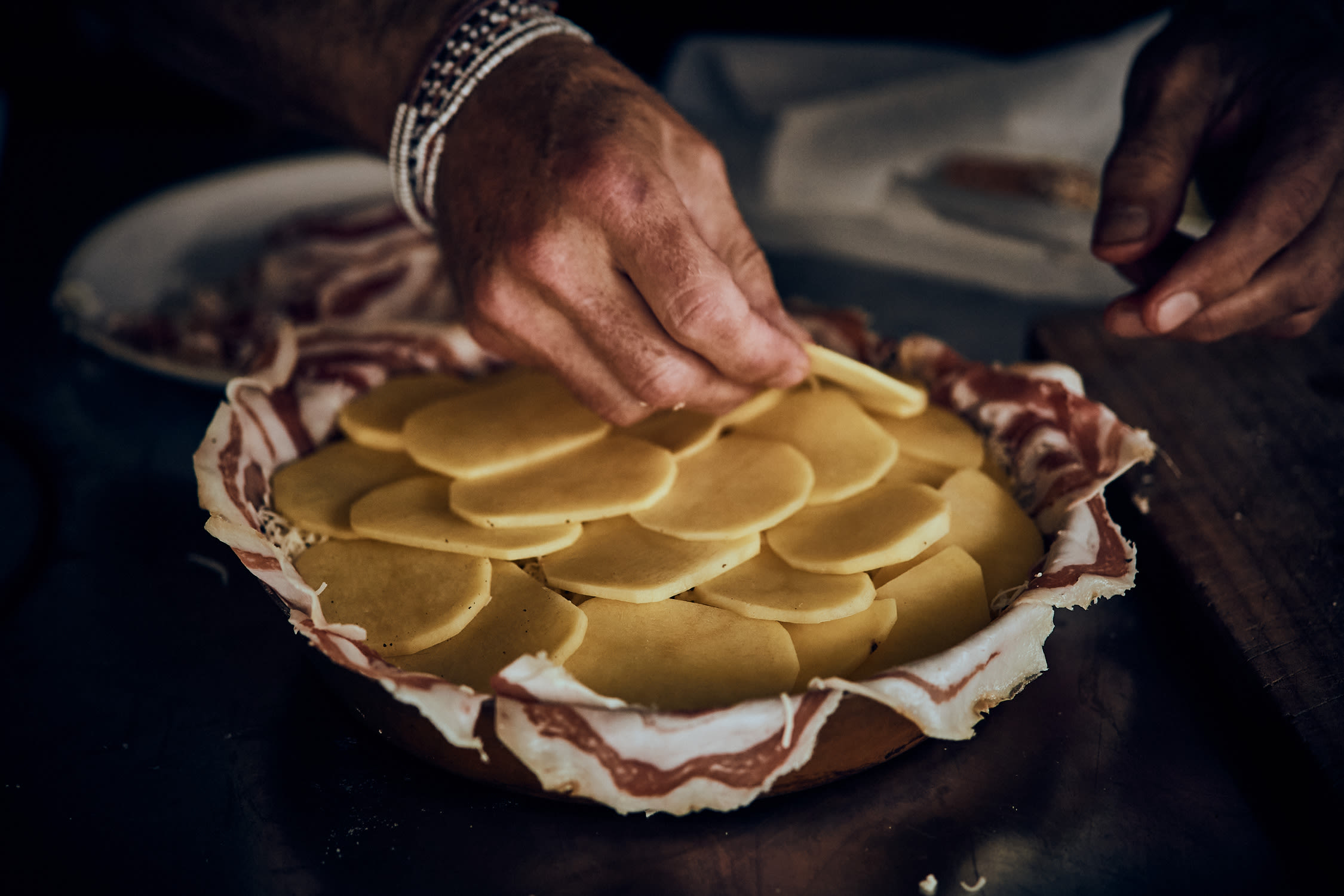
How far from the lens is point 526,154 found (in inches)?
47.8

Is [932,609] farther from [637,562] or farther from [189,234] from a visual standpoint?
[189,234]

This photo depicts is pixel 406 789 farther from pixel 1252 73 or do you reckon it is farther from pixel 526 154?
pixel 1252 73

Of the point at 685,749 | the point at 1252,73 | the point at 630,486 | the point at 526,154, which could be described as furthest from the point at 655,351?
the point at 1252,73

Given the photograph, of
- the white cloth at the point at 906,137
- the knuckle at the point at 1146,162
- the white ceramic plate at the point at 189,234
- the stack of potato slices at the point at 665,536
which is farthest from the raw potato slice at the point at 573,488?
the white cloth at the point at 906,137

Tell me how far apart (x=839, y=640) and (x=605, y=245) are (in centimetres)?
57

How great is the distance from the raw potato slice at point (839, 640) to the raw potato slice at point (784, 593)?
2 centimetres

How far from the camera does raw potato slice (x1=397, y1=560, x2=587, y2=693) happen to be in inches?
39.8

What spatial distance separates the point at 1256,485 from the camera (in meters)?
1.42

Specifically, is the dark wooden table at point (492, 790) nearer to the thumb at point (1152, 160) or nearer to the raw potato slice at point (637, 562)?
the raw potato slice at point (637, 562)

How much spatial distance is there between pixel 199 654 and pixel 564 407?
616 mm

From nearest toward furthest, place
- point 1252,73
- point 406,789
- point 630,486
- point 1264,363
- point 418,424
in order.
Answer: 1. point 406,789
2. point 630,486
3. point 418,424
4. point 1252,73
5. point 1264,363

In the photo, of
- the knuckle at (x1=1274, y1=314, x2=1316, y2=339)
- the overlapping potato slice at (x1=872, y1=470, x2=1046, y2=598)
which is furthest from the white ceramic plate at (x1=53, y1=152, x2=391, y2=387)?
the knuckle at (x1=1274, y1=314, x2=1316, y2=339)

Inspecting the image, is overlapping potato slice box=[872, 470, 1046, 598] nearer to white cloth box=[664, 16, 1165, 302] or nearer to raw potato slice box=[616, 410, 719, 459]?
raw potato slice box=[616, 410, 719, 459]

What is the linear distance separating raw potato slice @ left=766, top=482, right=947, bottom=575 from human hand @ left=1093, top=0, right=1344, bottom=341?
423mm
